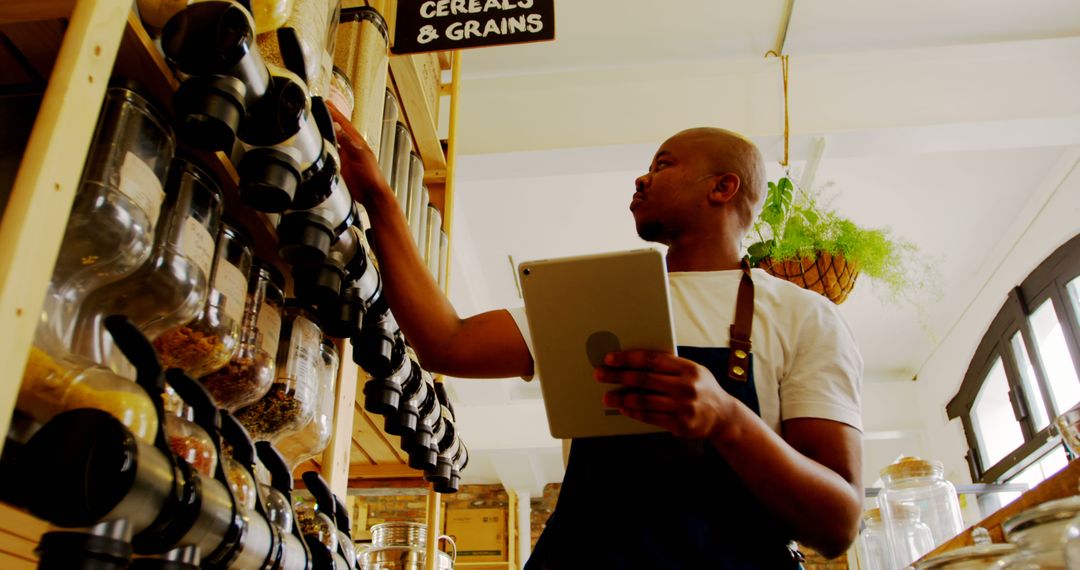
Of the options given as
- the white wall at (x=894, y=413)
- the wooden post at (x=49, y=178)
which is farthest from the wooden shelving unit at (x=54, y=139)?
the white wall at (x=894, y=413)

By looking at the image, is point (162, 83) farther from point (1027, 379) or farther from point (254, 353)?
point (1027, 379)

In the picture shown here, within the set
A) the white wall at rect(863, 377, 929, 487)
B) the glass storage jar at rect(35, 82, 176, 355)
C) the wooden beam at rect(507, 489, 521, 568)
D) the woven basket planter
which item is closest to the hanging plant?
the woven basket planter

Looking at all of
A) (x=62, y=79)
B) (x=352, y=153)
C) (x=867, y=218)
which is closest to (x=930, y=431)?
(x=867, y=218)

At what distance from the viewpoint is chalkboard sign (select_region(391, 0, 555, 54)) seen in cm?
192

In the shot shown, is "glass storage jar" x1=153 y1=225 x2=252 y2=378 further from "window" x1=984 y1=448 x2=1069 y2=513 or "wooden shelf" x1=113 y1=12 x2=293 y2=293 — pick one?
"window" x1=984 y1=448 x2=1069 y2=513

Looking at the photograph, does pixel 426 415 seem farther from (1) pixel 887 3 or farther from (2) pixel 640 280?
(1) pixel 887 3

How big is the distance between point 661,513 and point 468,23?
134cm

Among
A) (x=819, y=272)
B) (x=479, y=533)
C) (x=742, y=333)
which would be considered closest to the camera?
(x=742, y=333)

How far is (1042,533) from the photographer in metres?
1.02

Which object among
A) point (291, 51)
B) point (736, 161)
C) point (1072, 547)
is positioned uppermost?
point (736, 161)

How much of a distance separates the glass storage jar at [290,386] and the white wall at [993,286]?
4.75 meters

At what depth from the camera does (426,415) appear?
1719 mm

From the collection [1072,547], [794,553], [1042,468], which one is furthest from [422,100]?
[1042,468]

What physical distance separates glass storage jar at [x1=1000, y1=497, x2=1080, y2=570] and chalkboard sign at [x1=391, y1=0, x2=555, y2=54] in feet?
4.57
